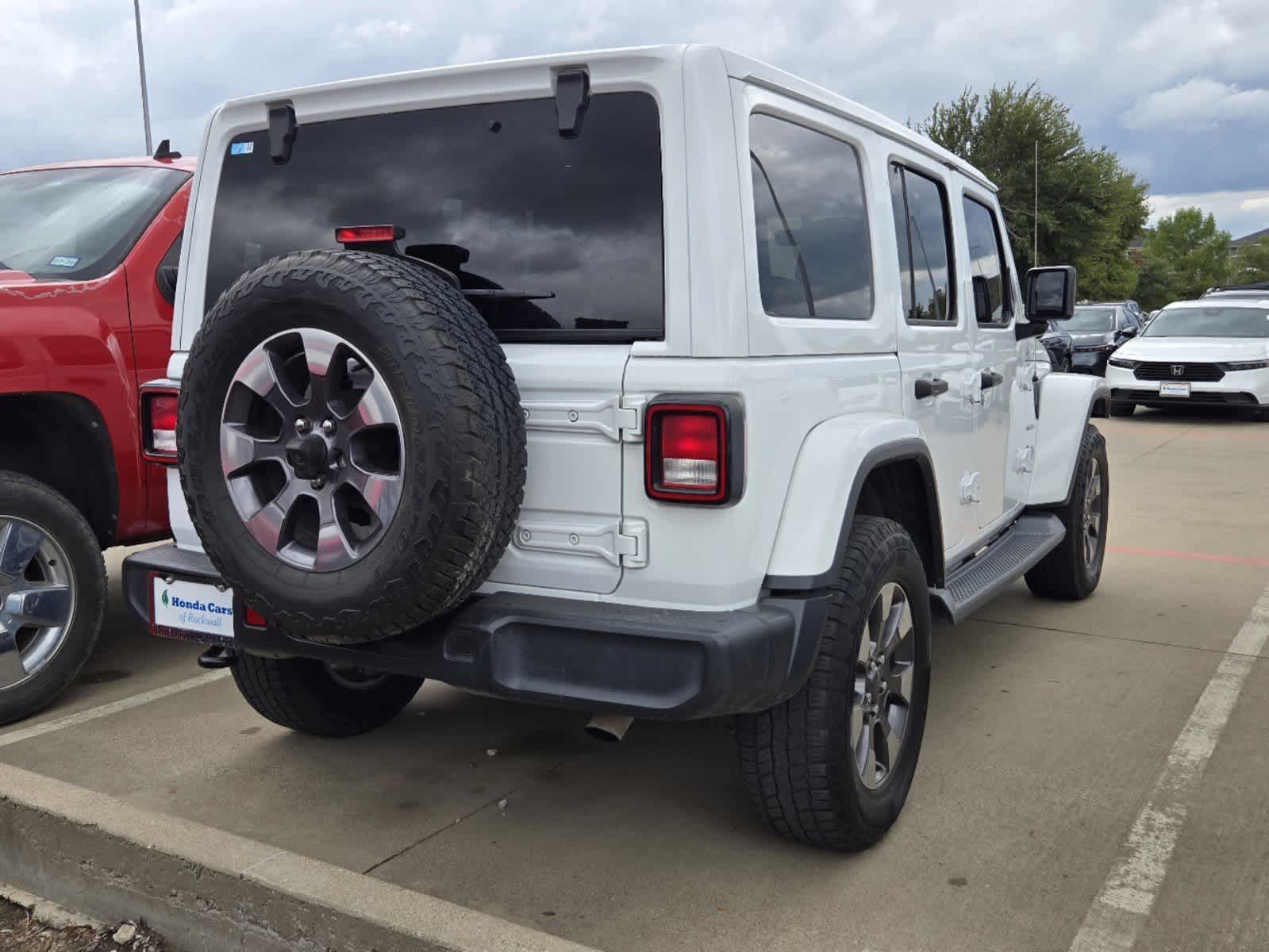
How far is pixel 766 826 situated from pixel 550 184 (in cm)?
180

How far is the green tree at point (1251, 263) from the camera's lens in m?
119

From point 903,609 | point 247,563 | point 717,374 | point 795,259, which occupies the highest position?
point 795,259

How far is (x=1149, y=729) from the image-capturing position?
4.21 metres

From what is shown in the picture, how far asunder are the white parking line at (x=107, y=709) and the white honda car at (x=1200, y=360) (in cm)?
1283

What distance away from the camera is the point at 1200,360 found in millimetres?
14812

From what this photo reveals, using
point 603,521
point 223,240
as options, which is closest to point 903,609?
point 603,521

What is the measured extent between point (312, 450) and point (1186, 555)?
5937 millimetres

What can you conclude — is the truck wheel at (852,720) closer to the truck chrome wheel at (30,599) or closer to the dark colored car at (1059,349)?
the truck chrome wheel at (30,599)

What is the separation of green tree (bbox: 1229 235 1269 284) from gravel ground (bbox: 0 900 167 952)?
125858 mm

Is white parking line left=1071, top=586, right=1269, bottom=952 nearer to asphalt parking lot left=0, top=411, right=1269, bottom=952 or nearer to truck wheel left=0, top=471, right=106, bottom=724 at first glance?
asphalt parking lot left=0, top=411, right=1269, bottom=952

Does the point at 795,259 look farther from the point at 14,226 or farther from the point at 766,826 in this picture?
the point at 14,226

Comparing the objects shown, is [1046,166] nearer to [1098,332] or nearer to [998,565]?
[1098,332]

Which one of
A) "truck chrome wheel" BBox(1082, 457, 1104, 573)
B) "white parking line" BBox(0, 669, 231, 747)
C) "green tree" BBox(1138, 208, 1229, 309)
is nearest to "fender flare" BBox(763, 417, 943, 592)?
"white parking line" BBox(0, 669, 231, 747)

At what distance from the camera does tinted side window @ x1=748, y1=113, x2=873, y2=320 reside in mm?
3014
